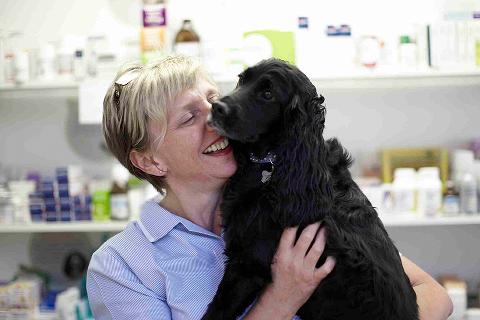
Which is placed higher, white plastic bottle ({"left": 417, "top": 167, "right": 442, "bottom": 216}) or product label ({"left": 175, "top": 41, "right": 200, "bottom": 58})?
product label ({"left": 175, "top": 41, "right": 200, "bottom": 58})

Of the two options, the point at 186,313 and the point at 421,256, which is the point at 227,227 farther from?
the point at 421,256

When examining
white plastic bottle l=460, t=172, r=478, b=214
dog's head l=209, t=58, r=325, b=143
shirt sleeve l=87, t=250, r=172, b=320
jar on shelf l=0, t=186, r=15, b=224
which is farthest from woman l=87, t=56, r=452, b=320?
jar on shelf l=0, t=186, r=15, b=224

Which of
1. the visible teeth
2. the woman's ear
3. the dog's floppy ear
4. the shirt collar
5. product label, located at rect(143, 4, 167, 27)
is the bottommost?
the shirt collar

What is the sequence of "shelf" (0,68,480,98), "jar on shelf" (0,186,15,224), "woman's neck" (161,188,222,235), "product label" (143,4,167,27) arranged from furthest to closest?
"jar on shelf" (0,186,15,224) → "product label" (143,4,167,27) → "shelf" (0,68,480,98) → "woman's neck" (161,188,222,235)

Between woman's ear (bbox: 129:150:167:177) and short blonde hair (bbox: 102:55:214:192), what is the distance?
2 cm

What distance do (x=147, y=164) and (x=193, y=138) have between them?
0.54 feet

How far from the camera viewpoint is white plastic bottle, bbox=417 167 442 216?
8.34ft

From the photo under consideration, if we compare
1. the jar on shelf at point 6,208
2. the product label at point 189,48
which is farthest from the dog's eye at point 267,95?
the jar on shelf at point 6,208

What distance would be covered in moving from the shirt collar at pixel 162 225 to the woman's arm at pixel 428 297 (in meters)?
0.46

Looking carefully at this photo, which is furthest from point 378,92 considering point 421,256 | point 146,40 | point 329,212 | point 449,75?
point 329,212

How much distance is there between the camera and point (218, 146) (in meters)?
1.37

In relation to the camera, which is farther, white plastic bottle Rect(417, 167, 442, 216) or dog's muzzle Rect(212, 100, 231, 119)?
white plastic bottle Rect(417, 167, 442, 216)

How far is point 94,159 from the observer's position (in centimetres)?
298

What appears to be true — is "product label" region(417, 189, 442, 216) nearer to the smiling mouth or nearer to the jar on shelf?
the smiling mouth
